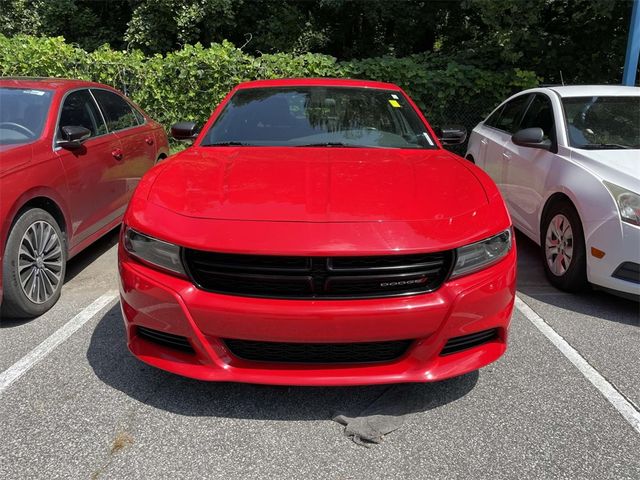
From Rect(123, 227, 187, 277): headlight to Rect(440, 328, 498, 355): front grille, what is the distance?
1.20 metres

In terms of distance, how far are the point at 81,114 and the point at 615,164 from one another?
4.21 meters

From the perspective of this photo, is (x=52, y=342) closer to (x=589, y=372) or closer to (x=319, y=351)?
(x=319, y=351)

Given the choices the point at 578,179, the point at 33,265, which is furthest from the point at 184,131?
the point at 578,179

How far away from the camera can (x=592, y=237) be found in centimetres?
359

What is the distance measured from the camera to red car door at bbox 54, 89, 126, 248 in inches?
155

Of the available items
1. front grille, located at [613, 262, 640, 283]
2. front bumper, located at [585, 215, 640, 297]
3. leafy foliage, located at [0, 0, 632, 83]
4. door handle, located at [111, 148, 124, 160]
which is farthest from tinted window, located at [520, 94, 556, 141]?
door handle, located at [111, 148, 124, 160]

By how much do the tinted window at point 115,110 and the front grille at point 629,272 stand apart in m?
4.28

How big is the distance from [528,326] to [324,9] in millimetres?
12473

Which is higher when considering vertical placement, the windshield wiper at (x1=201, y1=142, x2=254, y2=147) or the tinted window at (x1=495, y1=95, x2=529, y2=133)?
the windshield wiper at (x1=201, y1=142, x2=254, y2=147)

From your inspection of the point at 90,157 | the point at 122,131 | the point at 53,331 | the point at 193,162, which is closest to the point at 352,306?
the point at 193,162

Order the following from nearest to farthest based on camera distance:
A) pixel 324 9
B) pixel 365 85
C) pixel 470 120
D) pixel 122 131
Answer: pixel 365 85, pixel 122 131, pixel 470 120, pixel 324 9

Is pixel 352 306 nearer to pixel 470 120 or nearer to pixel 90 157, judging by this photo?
pixel 90 157

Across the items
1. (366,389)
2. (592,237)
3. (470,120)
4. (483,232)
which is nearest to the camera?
(483,232)

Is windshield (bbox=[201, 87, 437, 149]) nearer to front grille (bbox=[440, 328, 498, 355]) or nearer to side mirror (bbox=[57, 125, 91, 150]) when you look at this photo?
side mirror (bbox=[57, 125, 91, 150])
